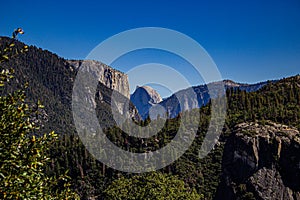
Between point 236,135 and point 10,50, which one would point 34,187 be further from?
point 236,135

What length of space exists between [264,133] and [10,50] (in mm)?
111921

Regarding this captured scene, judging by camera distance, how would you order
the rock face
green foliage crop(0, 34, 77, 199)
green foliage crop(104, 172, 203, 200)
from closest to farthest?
green foliage crop(0, 34, 77, 199)
green foliage crop(104, 172, 203, 200)
the rock face

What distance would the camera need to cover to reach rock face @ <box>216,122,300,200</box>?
105 m

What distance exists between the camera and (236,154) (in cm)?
11544

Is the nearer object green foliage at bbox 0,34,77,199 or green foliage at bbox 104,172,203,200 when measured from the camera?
green foliage at bbox 0,34,77,199

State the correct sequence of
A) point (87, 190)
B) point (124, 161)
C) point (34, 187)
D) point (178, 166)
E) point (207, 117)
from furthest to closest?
point (207, 117), point (124, 161), point (178, 166), point (87, 190), point (34, 187)

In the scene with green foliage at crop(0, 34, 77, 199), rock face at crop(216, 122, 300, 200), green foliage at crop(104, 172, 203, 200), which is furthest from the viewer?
rock face at crop(216, 122, 300, 200)

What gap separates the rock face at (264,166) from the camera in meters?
105

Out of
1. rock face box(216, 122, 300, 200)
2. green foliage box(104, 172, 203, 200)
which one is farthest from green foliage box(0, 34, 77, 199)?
rock face box(216, 122, 300, 200)

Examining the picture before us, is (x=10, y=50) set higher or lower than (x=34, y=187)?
higher

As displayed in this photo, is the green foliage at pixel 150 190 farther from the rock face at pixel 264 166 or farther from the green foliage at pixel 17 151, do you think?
the green foliage at pixel 17 151

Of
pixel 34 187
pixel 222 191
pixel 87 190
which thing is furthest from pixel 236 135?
pixel 34 187

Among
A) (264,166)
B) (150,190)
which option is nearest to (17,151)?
(150,190)

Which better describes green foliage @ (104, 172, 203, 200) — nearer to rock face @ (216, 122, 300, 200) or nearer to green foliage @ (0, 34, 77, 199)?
rock face @ (216, 122, 300, 200)
